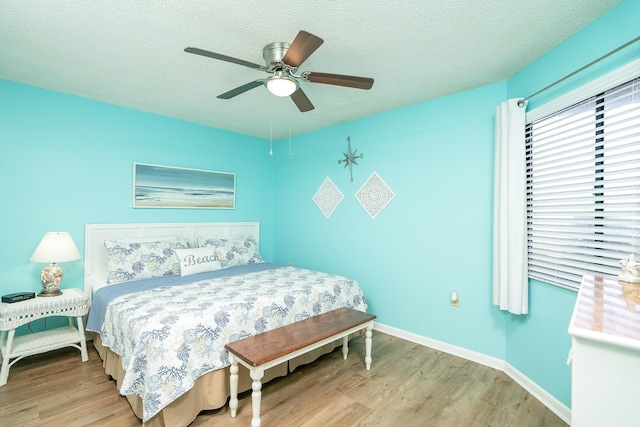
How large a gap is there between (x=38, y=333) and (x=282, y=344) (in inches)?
95.4

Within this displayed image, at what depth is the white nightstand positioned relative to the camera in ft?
7.64

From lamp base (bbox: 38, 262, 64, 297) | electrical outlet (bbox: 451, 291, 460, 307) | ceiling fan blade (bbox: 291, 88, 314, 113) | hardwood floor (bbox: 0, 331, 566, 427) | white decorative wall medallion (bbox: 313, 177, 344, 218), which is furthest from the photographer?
white decorative wall medallion (bbox: 313, 177, 344, 218)

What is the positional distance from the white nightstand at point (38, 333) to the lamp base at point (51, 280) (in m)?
0.08

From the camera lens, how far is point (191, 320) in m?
1.95

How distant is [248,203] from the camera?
4.57 metres

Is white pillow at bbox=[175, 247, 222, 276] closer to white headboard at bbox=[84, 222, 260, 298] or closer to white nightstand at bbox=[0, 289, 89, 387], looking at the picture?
white headboard at bbox=[84, 222, 260, 298]

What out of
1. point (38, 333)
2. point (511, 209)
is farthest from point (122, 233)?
point (511, 209)

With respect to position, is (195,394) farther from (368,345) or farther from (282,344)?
(368,345)

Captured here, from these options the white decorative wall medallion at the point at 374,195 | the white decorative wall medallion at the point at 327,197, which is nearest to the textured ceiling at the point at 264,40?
the white decorative wall medallion at the point at 374,195

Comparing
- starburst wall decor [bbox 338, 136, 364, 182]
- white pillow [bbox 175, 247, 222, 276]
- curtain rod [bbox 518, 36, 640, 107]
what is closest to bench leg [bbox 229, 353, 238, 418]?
white pillow [bbox 175, 247, 222, 276]

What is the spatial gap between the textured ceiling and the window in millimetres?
569

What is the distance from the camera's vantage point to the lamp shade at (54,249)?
102 inches

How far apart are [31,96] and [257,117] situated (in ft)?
7.09

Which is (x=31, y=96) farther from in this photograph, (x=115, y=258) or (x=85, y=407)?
(x=85, y=407)
